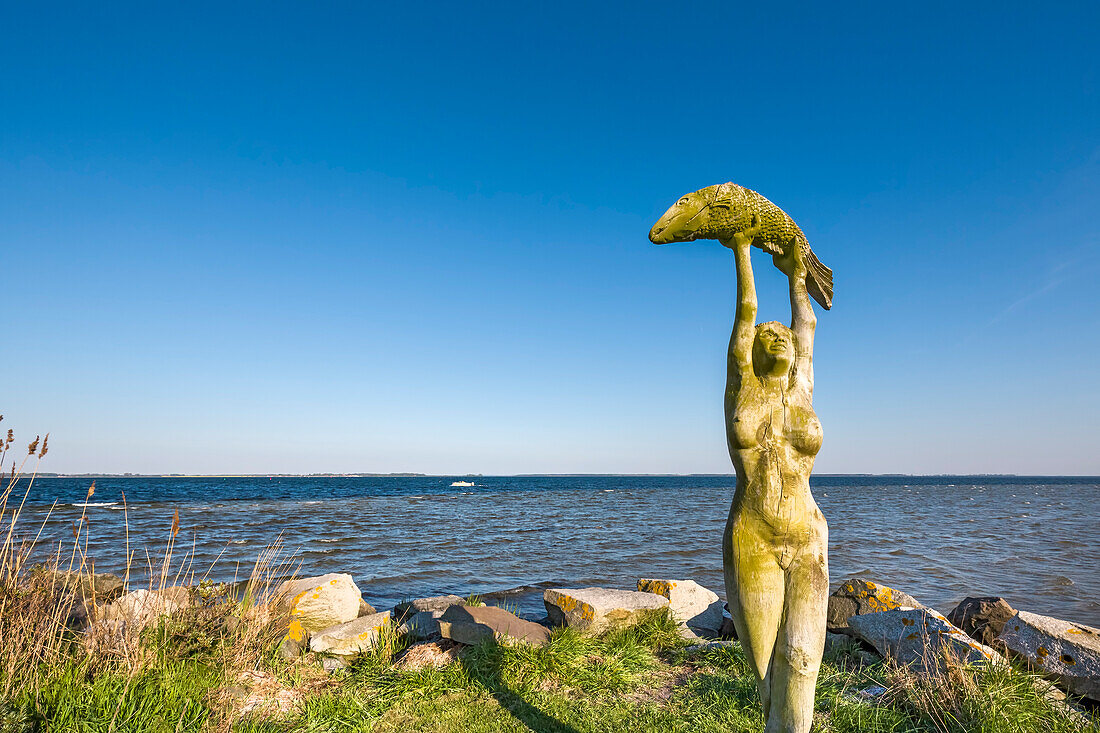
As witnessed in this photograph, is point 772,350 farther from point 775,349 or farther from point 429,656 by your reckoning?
point 429,656

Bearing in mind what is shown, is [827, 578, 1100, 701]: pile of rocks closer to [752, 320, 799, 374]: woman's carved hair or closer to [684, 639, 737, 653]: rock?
[684, 639, 737, 653]: rock

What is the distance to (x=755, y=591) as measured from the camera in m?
3.80

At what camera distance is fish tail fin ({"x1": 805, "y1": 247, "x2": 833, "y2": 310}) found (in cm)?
432

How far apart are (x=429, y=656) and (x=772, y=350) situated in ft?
16.8

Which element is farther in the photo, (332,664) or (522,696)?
(332,664)

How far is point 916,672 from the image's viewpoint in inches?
219

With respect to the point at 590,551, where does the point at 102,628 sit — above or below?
above

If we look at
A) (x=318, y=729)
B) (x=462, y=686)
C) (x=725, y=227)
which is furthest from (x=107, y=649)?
(x=725, y=227)

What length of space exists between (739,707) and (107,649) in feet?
17.9

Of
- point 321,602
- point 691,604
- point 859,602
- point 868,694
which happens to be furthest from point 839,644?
point 321,602

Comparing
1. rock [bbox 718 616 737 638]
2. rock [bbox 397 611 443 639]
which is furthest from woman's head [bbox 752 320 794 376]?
rock [bbox 397 611 443 639]

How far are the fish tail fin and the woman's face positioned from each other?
2.20ft

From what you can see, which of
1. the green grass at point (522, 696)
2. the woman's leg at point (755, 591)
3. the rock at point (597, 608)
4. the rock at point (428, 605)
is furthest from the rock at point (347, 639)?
the woman's leg at point (755, 591)

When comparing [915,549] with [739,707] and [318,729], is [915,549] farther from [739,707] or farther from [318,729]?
[318,729]
